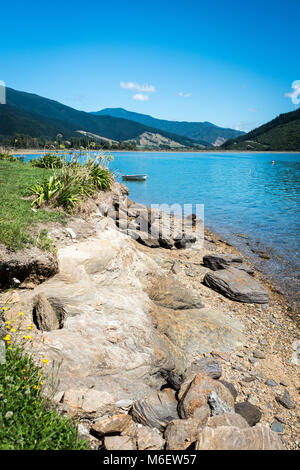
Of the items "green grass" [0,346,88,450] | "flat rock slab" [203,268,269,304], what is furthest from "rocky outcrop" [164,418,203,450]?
"flat rock slab" [203,268,269,304]

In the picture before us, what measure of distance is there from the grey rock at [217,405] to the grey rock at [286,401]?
1.83 meters

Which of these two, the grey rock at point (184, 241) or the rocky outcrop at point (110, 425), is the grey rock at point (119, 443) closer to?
the rocky outcrop at point (110, 425)

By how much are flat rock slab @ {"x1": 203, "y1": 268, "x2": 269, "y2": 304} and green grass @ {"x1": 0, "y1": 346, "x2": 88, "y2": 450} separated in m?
7.20

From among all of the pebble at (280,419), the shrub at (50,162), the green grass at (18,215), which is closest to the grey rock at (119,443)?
the pebble at (280,419)

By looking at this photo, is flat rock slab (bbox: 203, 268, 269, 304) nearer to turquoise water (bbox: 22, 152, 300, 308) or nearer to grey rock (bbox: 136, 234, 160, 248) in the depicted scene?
turquoise water (bbox: 22, 152, 300, 308)

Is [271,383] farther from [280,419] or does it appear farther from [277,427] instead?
[277,427]

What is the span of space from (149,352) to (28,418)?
2.36 meters

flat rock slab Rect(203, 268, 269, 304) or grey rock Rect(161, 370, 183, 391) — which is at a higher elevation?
flat rock slab Rect(203, 268, 269, 304)

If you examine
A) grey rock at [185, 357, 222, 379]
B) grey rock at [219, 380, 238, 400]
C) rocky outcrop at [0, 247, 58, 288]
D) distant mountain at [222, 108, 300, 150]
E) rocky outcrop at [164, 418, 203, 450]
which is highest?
distant mountain at [222, 108, 300, 150]

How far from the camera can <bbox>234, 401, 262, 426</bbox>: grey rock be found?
4.95 meters

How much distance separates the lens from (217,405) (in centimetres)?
441
